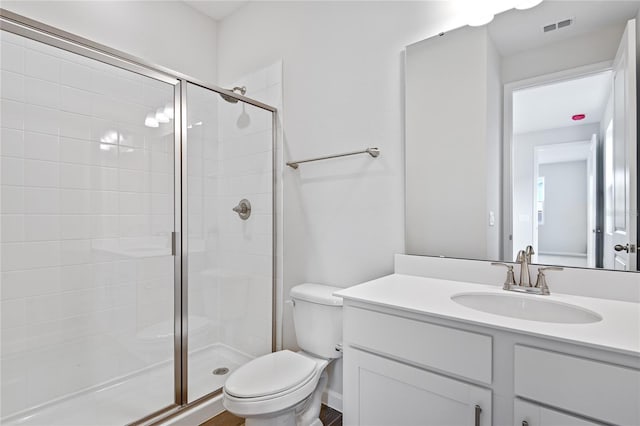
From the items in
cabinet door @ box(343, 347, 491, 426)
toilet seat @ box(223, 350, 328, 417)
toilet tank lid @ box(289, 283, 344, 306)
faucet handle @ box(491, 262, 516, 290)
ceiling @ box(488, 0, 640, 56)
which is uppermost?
ceiling @ box(488, 0, 640, 56)

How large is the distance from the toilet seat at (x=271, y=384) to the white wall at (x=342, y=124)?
1.41 feet

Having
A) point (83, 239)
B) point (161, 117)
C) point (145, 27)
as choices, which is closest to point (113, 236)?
point (83, 239)

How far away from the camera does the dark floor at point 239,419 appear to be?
5.57ft

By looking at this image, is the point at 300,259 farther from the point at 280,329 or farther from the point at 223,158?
the point at 223,158

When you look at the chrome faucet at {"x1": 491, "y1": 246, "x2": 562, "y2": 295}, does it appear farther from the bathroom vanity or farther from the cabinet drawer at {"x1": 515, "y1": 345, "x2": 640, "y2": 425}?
the cabinet drawer at {"x1": 515, "y1": 345, "x2": 640, "y2": 425}

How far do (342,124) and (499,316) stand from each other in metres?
1.24

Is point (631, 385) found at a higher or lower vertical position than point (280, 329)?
higher

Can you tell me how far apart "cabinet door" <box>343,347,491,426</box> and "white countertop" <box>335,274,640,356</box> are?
19 centimetres

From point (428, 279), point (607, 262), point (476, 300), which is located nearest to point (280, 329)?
point (428, 279)

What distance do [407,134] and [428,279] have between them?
0.69m

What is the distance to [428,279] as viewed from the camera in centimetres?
149

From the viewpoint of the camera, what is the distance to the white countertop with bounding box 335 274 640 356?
2.65 feet

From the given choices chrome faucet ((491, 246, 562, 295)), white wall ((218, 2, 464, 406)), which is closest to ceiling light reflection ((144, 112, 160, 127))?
white wall ((218, 2, 464, 406))

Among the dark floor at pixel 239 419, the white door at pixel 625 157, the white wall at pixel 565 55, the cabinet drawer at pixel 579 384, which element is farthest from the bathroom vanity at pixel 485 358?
the white wall at pixel 565 55
